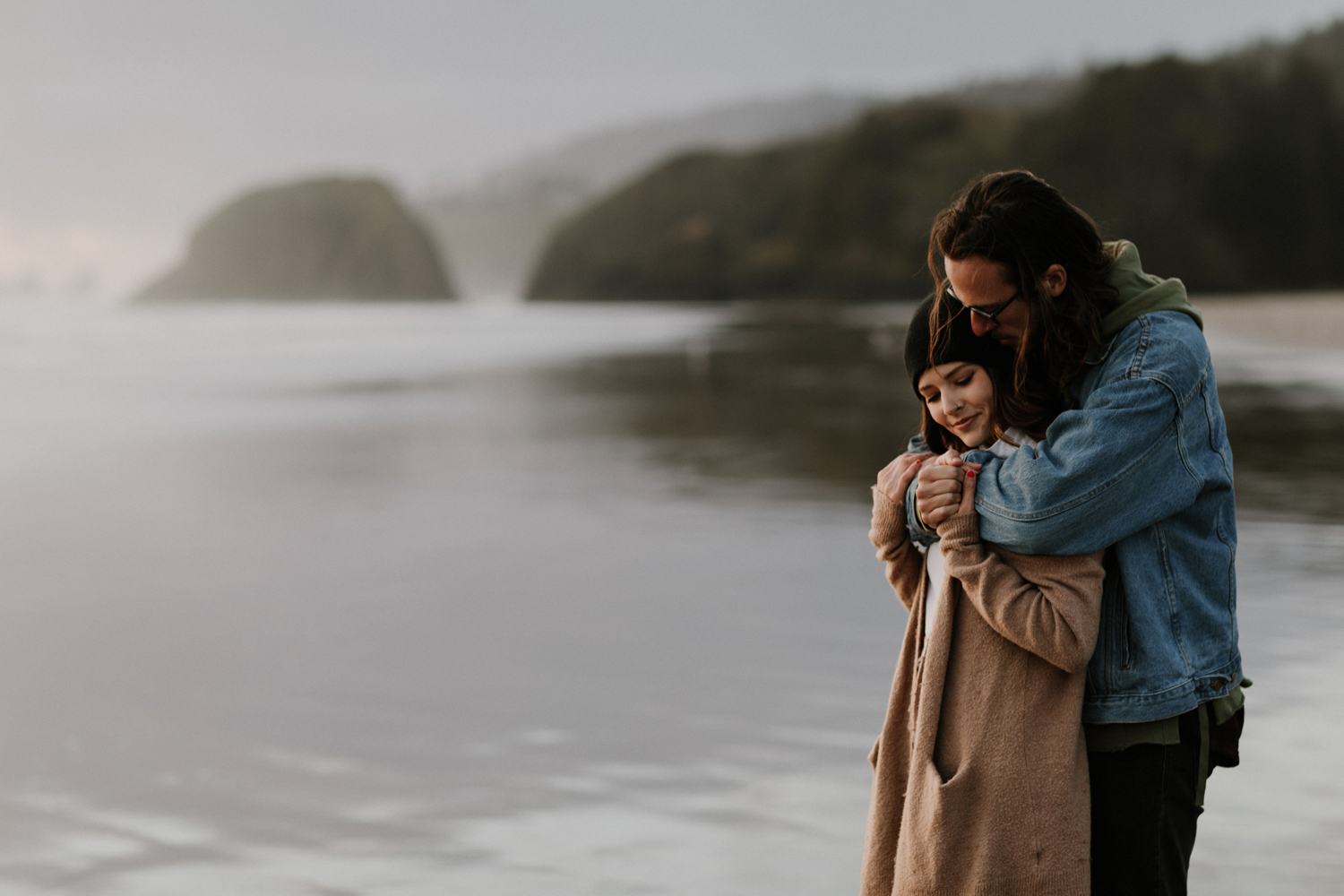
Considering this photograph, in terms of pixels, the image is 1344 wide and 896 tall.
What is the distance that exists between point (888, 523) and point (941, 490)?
0.14 metres

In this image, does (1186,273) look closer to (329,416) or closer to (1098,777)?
(329,416)

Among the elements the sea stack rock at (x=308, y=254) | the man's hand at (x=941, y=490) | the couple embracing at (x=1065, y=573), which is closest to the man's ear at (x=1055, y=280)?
the couple embracing at (x=1065, y=573)

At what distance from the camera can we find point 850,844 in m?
3.45

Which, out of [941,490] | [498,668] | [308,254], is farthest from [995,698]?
[308,254]

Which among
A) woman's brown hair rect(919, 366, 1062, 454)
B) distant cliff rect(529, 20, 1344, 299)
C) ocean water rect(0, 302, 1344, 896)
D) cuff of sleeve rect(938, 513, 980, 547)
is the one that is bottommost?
ocean water rect(0, 302, 1344, 896)

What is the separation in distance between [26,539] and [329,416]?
8.71 meters

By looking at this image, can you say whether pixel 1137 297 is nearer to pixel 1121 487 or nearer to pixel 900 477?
pixel 1121 487

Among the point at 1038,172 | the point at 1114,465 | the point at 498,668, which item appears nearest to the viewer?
the point at 1114,465

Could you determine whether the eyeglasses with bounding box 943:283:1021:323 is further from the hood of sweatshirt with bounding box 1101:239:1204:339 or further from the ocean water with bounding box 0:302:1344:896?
the ocean water with bounding box 0:302:1344:896

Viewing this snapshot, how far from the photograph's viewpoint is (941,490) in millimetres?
1740

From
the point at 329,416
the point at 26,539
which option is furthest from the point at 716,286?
the point at 26,539

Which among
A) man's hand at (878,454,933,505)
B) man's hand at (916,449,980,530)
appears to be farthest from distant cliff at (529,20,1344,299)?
man's hand at (916,449,980,530)

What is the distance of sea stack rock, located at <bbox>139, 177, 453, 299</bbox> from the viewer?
584 ft

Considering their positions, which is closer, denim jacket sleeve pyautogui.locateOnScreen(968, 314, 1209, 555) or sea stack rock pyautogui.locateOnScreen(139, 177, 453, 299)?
denim jacket sleeve pyautogui.locateOnScreen(968, 314, 1209, 555)
